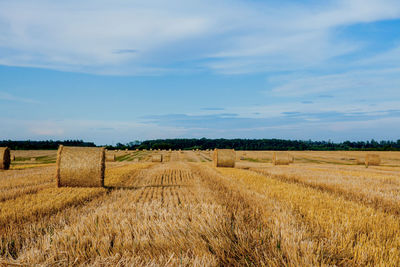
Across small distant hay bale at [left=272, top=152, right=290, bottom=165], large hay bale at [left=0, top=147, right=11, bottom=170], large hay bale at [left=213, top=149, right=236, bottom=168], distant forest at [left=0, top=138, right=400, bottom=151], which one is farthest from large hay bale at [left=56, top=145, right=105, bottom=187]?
distant forest at [left=0, top=138, right=400, bottom=151]

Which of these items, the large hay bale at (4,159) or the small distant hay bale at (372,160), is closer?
the large hay bale at (4,159)

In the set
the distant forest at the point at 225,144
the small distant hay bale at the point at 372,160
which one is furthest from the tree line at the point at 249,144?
the small distant hay bale at the point at 372,160

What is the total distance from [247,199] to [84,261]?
4.88 meters

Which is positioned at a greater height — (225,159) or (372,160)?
(225,159)

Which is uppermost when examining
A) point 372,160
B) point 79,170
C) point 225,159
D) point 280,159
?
point 79,170

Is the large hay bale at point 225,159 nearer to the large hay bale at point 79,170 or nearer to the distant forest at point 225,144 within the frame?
the large hay bale at point 79,170

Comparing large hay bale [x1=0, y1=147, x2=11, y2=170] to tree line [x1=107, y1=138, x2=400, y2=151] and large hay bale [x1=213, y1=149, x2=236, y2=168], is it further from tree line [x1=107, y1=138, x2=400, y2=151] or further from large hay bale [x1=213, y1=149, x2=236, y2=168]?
tree line [x1=107, y1=138, x2=400, y2=151]

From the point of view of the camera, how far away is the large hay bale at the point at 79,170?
11.3 meters

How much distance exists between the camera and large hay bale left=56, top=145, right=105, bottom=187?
445 inches

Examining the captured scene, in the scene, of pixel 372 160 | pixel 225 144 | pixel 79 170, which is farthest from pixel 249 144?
pixel 79 170

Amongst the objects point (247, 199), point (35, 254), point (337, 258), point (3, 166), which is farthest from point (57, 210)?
point (3, 166)

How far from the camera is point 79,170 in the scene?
37.8 feet

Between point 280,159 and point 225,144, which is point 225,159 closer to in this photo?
point 280,159

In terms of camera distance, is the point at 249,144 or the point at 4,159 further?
the point at 249,144
